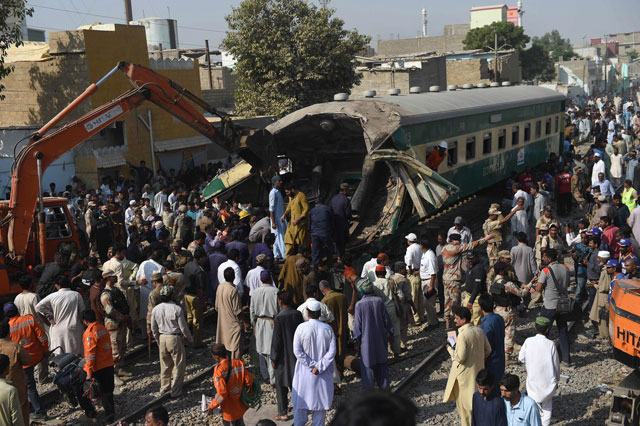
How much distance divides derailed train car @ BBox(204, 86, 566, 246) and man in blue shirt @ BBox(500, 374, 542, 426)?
224 inches

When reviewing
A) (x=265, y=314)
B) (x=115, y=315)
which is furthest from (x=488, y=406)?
(x=115, y=315)

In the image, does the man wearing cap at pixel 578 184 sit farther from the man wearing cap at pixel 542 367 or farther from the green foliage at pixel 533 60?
the green foliage at pixel 533 60

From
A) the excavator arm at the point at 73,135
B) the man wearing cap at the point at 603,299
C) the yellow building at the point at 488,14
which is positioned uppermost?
the yellow building at the point at 488,14

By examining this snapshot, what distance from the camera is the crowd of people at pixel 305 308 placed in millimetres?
6789

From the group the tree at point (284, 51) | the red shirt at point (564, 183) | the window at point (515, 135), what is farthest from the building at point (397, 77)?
the red shirt at point (564, 183)

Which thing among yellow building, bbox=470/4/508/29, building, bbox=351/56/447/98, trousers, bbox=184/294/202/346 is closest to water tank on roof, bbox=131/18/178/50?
building, bbox=351/56/447/98

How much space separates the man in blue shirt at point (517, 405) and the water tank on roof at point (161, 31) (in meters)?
51.3

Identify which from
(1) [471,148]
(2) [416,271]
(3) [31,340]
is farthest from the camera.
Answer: (1) [471,148]

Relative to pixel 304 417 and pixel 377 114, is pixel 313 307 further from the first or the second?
pixel 377 114

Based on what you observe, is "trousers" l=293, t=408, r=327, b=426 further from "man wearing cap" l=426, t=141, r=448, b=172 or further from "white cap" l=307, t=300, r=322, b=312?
"man wearing cap" l=426, t=141, r=448, b=172

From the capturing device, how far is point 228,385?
21.1 ft

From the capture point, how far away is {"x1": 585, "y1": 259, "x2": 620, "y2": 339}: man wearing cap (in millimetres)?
8883

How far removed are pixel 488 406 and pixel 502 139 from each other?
1296 cm

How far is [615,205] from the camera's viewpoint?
1278 cm
